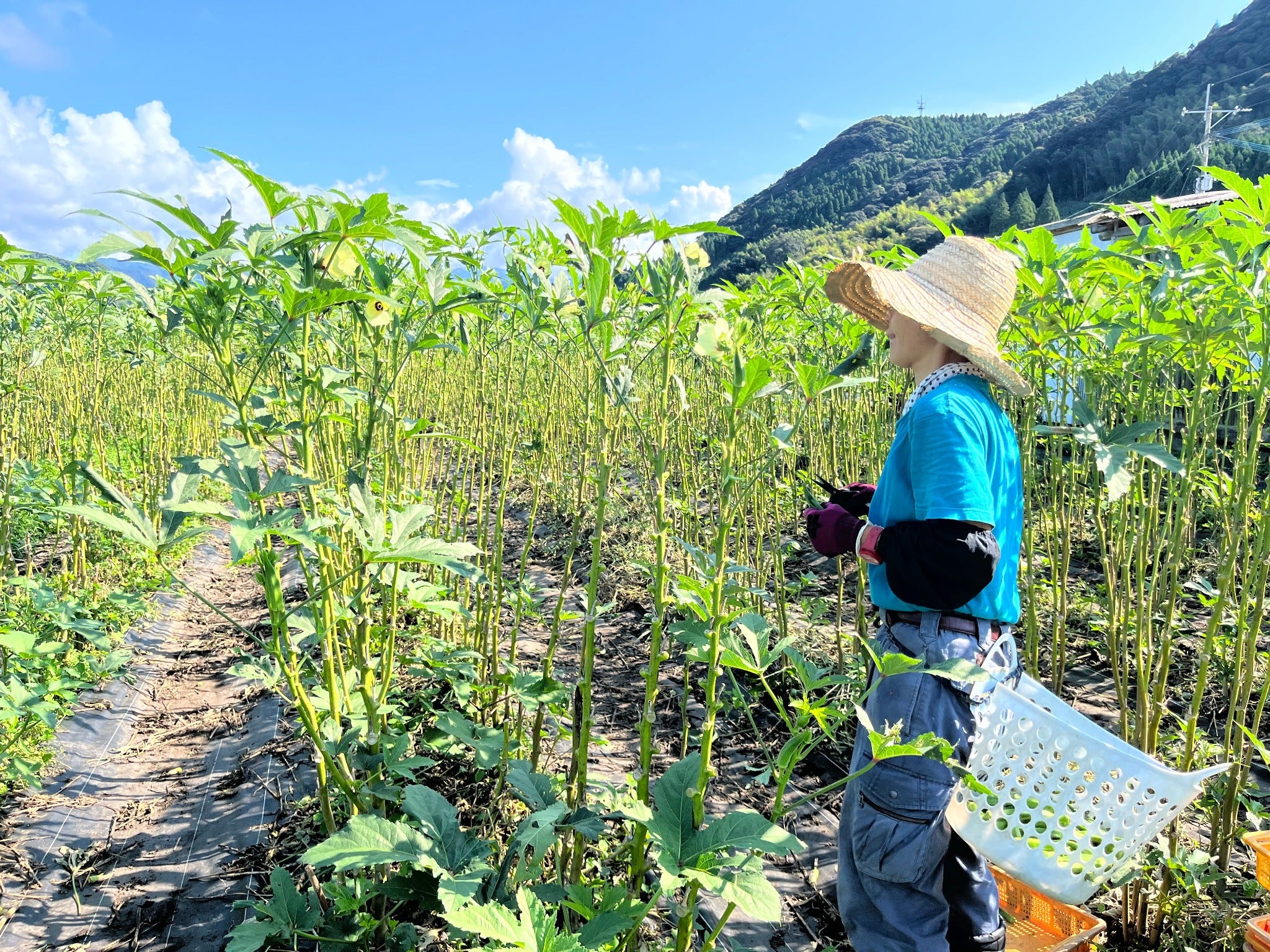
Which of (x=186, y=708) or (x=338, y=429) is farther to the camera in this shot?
(x=186, y=708)

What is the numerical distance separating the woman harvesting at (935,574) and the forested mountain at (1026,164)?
30.6 meters

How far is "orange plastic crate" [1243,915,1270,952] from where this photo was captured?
1.46 meters

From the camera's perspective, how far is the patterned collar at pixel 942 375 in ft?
4.79

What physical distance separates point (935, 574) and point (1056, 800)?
51cm

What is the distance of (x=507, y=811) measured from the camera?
200 cm

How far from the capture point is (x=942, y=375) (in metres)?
1.46

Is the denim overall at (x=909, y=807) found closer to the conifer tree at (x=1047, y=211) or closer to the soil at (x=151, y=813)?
the soil at (x=151, y=813)

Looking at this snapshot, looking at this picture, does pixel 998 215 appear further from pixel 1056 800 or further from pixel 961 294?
pixel 1056 800

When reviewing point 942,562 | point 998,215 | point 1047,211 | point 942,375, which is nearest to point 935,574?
point 942,562

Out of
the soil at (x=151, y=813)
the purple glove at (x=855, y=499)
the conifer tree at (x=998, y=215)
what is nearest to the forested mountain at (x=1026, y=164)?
the conifer tree at (x=998, y=215)

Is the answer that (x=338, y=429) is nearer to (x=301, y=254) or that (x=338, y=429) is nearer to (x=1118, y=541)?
(x=301, y=254)

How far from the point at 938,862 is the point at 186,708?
285 cm

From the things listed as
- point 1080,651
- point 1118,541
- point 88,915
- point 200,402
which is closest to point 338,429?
point 88,915

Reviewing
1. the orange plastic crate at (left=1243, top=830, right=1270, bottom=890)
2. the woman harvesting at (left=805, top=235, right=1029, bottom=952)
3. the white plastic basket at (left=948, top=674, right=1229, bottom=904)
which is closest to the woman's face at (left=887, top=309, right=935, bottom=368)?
the woman harvesting at (left=805, top=235, right=1029, bottom=952)
